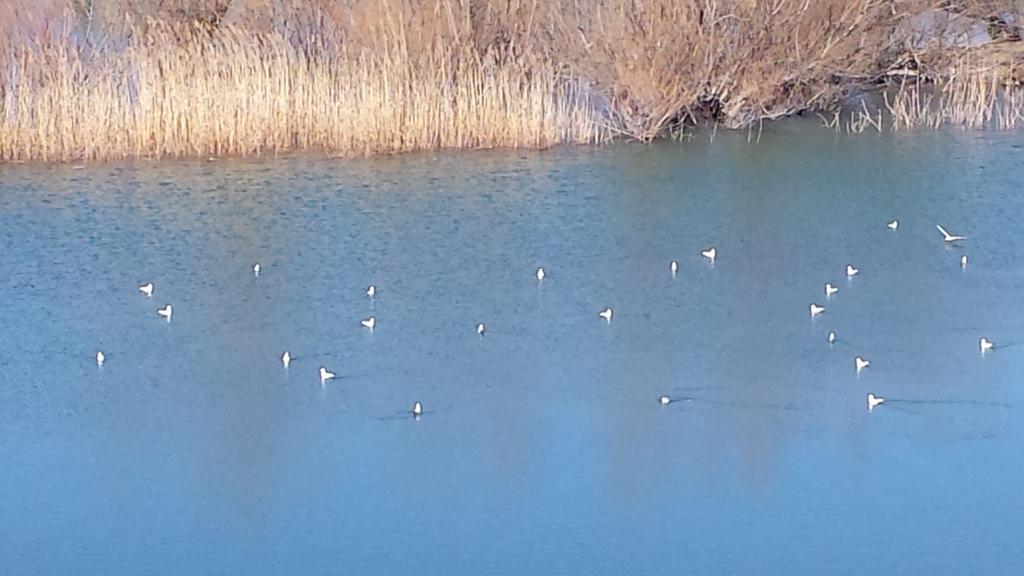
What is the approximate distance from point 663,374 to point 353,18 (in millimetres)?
4826

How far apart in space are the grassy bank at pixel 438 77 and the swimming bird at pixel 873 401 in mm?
4183

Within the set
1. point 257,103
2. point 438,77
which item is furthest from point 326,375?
point 438,77

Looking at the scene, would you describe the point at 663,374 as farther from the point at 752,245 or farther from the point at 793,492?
the point at 752,245

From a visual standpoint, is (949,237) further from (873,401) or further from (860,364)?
(873,401)

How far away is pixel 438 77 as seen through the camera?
905 centimetres

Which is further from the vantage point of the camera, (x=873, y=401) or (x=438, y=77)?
(x=438, y=77)

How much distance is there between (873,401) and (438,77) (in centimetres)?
466

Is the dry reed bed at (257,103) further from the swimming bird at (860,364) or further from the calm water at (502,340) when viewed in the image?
the swimming bird at (860,364)

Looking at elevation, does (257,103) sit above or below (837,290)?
above

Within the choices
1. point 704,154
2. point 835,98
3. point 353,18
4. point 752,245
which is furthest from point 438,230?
point 835,98

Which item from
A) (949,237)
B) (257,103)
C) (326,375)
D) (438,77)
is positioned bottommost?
(326,375)

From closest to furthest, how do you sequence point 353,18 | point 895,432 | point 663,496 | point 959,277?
point 663,496
point 895,432
point 959,277
point 353,18

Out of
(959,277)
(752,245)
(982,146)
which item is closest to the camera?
(959,277)

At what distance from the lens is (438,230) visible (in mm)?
7137
